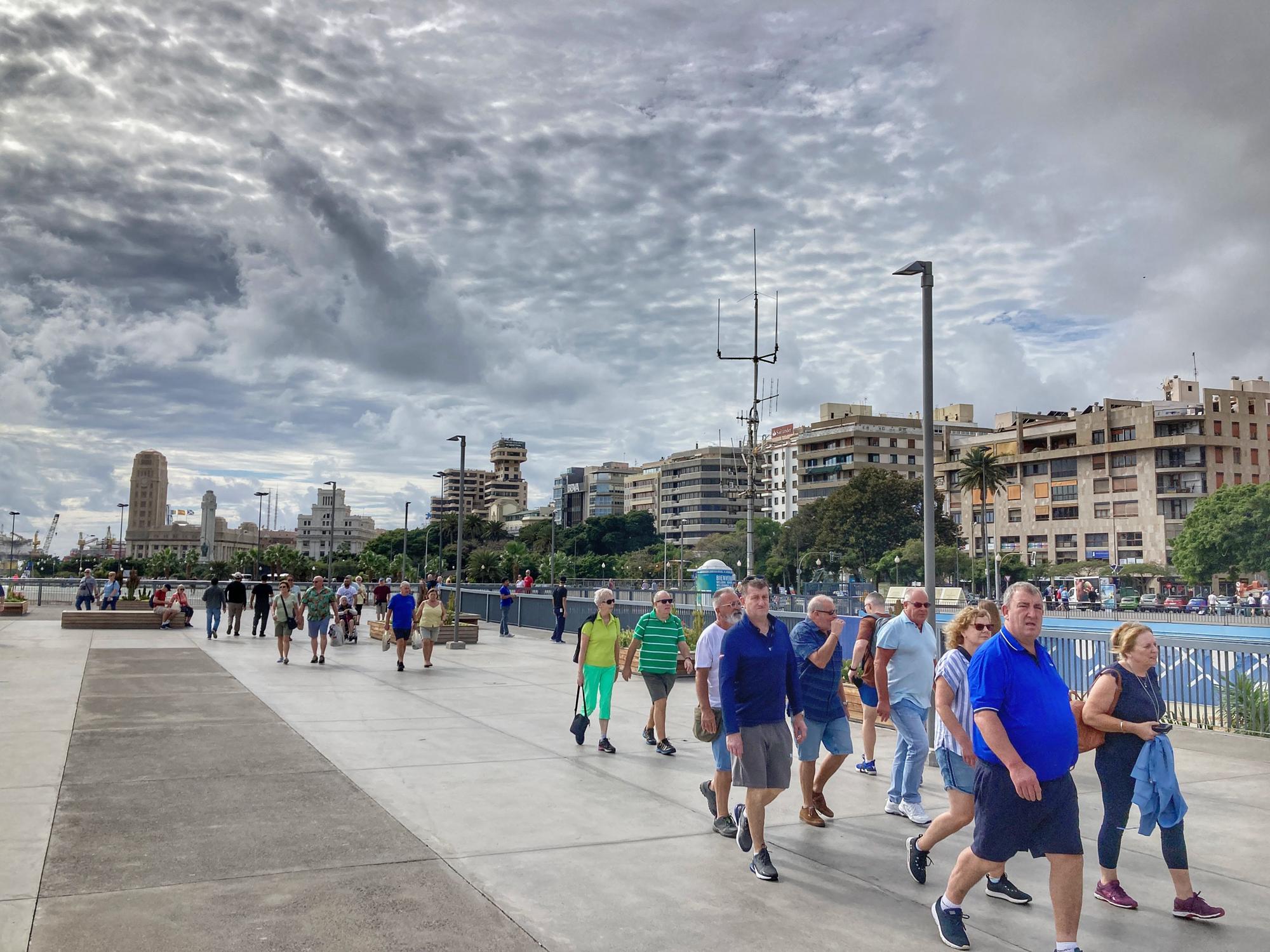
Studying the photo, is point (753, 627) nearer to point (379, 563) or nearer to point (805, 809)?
point (805, 809)

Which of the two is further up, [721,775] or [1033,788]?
[1033,788]

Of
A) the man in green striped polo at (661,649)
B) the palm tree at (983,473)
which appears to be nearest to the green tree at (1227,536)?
the palm tree at (983,473)

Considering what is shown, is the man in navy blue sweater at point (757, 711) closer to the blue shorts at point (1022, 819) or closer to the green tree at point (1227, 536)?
the blue shorts at point (1022, 819)

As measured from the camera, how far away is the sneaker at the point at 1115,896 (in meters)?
5.61

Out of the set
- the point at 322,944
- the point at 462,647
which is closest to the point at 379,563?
the point at 462,647

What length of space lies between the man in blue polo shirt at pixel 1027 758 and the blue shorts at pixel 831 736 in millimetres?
2822

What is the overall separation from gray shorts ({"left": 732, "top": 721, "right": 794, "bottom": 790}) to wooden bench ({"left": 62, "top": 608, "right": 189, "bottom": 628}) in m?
26.9

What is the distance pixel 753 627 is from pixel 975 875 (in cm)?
202

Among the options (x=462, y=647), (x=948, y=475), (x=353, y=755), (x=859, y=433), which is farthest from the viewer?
(x=859, y=433)

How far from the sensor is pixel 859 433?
136 metres

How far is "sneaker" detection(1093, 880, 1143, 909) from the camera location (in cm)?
561

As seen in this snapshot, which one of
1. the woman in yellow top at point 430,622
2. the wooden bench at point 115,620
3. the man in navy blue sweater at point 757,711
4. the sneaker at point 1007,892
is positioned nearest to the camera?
the sneaker at point 1007,892

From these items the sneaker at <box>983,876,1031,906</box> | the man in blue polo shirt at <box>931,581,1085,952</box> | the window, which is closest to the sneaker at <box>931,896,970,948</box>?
the man in blue polo shirt at <box>931,581,1085,952</box>

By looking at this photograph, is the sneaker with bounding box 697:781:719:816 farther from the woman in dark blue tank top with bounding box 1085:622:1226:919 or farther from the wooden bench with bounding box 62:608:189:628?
the wooden bench with bounding box 62:608:189:628
